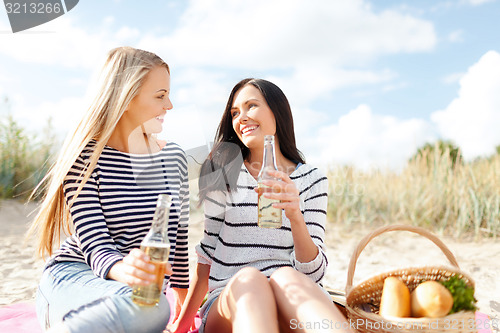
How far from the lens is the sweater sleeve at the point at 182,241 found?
2.42m

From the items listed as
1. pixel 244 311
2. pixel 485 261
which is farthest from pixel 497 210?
pixel 244 311

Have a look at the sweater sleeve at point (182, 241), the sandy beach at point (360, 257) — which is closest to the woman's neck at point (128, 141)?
the sweater sleeve at point (182, 241)

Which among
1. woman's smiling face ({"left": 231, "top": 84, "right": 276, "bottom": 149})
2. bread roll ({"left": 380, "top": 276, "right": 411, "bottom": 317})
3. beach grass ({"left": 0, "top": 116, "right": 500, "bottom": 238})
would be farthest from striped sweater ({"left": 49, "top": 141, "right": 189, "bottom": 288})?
beach grass ({"left": 0, "top": 116, "right": 500, "bottom": 238})

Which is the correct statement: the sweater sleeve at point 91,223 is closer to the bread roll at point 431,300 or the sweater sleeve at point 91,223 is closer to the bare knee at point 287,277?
the bare knee at point 287,277

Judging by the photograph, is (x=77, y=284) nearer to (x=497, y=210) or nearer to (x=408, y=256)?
(x=408, y=256)

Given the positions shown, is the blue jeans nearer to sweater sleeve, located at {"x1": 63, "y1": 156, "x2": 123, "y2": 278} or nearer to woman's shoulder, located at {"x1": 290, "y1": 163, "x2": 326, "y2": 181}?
sweater sleeve, located at {"x1": 63, "y1": 156, "x2": 123, "y2": 278}

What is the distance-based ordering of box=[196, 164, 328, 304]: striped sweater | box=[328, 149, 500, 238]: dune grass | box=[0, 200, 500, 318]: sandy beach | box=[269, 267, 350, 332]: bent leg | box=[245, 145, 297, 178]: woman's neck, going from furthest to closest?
box=[328, 149, 500, 238]: dune grass < box=[0, 200, 500, 318]: sandy beach < box=[245, 145, 297, 178]: woman's neck < box=[196, 164, 328, 304]: striped sweater < box=[269, 267, 350, 332]: bent leg

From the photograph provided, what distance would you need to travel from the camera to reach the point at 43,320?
1993mm

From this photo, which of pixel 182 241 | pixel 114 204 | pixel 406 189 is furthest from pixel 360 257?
pixel 114 204

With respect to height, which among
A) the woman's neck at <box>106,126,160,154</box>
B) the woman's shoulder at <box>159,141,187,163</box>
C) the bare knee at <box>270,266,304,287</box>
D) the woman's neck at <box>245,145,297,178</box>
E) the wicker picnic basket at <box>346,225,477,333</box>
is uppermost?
the woman's neck at <box>106,126,160,154</box>

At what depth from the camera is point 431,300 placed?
186 centimetres

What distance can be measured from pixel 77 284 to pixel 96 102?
2.87ft

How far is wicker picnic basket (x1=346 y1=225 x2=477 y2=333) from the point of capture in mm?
1803

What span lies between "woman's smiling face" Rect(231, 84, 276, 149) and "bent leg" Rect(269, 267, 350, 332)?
0.81m
